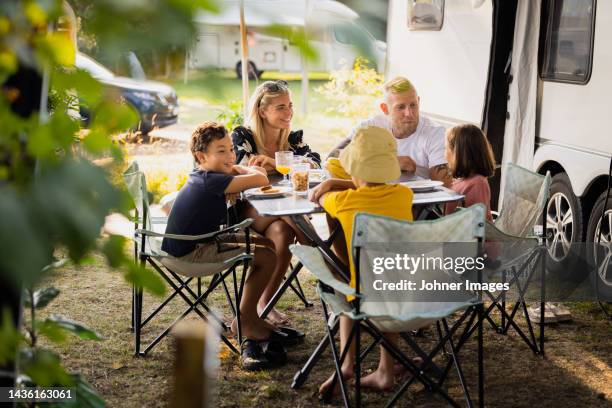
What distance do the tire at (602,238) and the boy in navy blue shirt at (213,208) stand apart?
2.13 m

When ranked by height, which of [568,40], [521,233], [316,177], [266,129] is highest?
[568,40]

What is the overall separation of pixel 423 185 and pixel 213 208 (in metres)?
1.04

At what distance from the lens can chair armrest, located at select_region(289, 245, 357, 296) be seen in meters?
3.16

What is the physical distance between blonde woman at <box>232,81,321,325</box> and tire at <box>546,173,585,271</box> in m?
1.71

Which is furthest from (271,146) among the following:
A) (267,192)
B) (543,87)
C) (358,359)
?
(543,87)

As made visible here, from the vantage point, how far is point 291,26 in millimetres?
959

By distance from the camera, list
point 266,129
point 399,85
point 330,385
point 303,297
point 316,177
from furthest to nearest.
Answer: point 303,297, point 266,129, point 399,85, point 316,177, point 330,385

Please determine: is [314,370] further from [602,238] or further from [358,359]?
[602,238]

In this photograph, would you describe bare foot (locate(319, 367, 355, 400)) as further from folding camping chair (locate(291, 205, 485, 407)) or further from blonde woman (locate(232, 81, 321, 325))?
blonde woman (locate(232, 81, 321, 325))

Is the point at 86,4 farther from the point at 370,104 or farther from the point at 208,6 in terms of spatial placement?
the point at 370,104

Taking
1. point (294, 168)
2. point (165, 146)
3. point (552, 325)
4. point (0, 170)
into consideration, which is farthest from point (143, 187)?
point (165, 146)

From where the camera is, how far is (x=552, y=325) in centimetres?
477

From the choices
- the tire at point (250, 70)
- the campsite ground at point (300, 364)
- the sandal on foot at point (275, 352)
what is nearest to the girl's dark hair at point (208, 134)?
the campsite ground at point (300, 364)

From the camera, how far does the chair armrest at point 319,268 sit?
3.16m
